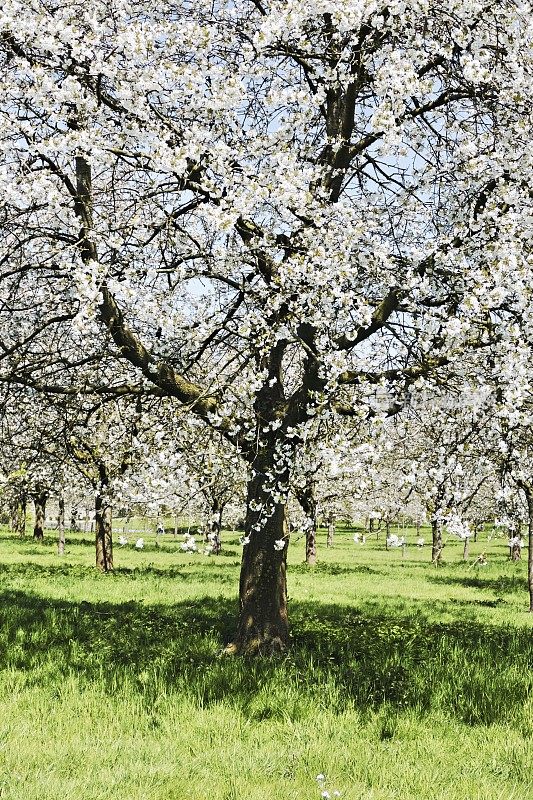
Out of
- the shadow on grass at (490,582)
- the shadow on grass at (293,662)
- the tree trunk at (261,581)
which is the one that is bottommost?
the shadow on grass at (490,582)

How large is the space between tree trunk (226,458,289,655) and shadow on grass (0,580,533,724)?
0.37 metres

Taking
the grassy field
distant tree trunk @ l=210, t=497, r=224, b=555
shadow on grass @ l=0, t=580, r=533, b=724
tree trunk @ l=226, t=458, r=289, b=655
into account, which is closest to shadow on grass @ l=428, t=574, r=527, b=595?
distant tree trunk @ l=210, t=497, r=224, b=555

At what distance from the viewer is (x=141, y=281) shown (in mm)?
8648

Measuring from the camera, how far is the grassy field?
16.4ft

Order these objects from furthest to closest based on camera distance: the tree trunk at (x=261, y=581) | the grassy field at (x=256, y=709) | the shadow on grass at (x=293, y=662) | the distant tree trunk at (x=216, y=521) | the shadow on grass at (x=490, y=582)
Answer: the shadow on grass at (x=490, y=582), the distant tree trunk at (x=216, y=521), the tree trunk at (x=261, y=581), the shadow on grass at (x=293, y=662), the grassy field at (x=256, y=709)

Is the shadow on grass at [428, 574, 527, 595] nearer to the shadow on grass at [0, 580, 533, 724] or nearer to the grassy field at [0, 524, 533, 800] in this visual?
the grassy field at [0, 524, 533, 800]

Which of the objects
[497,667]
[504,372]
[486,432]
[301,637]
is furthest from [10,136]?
[497,667]

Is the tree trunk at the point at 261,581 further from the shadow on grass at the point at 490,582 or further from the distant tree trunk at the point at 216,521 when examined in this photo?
the shadow on grass at the point at 490,582

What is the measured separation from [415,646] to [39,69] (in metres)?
8.60

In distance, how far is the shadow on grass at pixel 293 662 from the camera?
22.4 feet

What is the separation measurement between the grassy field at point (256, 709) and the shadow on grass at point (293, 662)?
1.1 inches

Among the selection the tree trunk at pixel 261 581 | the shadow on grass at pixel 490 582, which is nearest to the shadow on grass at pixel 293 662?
the tree trunk at pixel 261 581

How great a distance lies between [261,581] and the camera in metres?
8.96

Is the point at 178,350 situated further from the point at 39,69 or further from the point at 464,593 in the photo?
the point at 464,593
